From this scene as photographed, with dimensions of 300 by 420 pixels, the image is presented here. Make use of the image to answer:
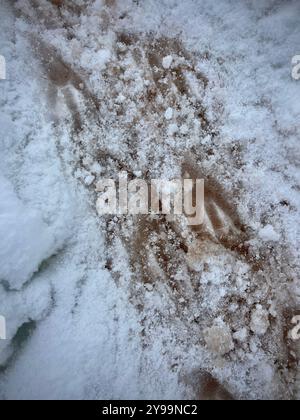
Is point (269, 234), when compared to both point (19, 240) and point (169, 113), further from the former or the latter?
point (19, 240)

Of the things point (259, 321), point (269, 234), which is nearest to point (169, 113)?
point (269, 234)

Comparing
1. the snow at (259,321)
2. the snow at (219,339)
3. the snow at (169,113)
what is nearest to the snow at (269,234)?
the snow at (259,321)

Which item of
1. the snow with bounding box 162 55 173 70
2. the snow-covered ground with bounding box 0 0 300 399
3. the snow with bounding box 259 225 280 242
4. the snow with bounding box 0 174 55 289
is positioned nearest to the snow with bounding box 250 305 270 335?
the snow-covered ground with bounding box 0 0 300 399

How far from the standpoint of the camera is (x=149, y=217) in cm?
167

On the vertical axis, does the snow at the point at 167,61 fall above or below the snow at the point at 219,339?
above

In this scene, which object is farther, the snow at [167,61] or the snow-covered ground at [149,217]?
the snow at [167,61]

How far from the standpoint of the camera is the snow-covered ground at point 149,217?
1.53 m

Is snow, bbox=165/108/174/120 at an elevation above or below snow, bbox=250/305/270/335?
above

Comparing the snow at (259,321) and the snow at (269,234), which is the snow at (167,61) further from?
the snow at (259,321)

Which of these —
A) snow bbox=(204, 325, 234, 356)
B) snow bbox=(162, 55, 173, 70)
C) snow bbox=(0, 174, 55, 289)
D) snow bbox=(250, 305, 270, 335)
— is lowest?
snow bbox=(204, 325, 234, 356)

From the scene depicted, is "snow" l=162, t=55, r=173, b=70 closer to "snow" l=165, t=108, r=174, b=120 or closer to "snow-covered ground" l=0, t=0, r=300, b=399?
"snow-covered ground" l=0, t=0, r=300, b=399

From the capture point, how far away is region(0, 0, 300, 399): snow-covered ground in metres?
1.53
